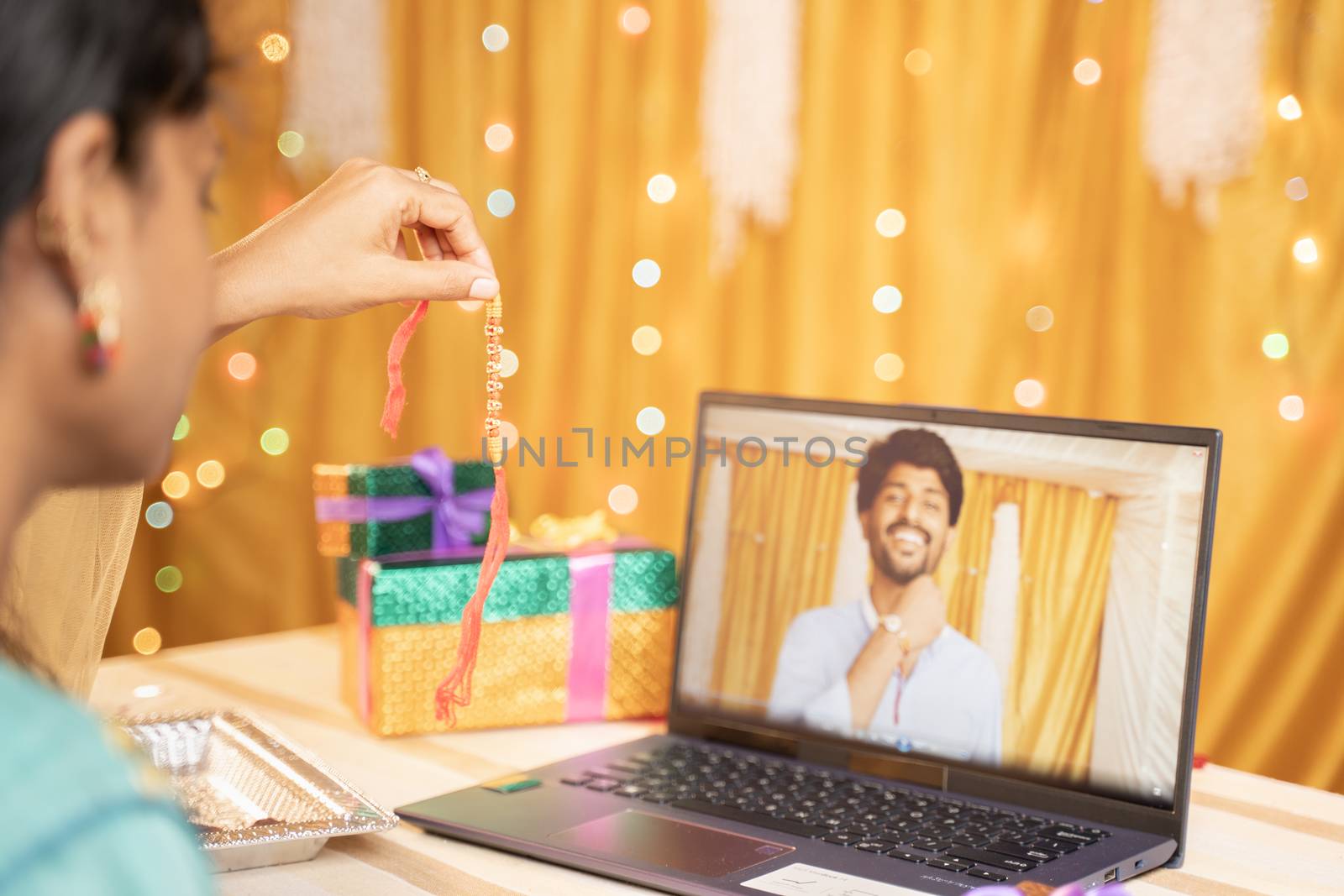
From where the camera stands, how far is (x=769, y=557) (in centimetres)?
108

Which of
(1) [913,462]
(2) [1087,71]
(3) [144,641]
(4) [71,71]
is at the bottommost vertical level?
(3) [144,641]

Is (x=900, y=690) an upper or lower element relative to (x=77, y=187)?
lower

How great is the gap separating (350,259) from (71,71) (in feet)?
1.59

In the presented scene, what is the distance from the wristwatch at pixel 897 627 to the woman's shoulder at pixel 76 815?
65 centimetres

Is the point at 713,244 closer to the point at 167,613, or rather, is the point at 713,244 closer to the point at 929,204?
the point at 929,204

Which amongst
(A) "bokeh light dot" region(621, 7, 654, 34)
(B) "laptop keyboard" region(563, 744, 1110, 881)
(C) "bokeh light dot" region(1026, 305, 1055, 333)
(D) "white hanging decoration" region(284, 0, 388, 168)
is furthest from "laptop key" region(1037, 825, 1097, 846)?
Result: (D) "white hanging decoration" region(284, 0, 388, 168)

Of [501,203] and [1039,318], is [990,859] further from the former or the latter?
[501,203]

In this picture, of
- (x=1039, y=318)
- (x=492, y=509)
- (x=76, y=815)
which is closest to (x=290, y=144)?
(x=1039, y=318)

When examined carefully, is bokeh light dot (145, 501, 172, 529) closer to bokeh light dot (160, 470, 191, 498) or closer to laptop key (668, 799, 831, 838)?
bokeh light dot (160, 470, 191, 498)

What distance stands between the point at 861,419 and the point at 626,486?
83 cm

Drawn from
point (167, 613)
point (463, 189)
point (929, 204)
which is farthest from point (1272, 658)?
point (167, 613)

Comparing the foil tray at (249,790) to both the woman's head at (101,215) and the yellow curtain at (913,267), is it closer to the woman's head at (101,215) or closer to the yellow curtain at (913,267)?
the woman's head at (101,215)

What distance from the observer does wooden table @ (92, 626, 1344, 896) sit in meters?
0.81

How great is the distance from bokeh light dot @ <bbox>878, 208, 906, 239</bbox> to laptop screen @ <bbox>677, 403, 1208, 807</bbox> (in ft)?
1.82
